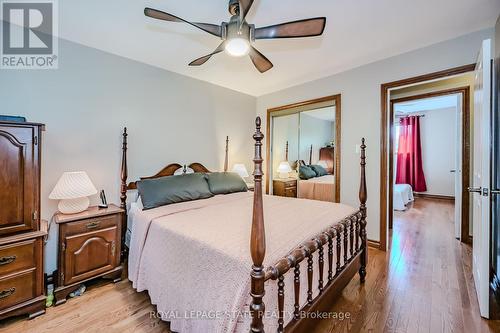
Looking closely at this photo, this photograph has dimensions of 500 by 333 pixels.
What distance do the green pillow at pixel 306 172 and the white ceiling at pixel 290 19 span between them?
1.64 meters

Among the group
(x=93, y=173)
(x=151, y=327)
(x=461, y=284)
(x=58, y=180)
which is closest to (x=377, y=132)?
(x=461, y=284)

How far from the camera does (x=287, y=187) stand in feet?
13.8

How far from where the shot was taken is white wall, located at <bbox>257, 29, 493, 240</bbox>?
8.04ft

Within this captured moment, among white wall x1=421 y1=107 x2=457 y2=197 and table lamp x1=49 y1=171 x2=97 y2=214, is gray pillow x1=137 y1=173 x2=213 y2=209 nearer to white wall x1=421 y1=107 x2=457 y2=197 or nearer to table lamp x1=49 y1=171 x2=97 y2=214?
table lamp x1=49 y1=171 x2=97 y2=214

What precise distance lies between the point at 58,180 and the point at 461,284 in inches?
159

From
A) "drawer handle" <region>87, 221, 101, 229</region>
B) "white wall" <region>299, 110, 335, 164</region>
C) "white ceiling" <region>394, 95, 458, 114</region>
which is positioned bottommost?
"drawer handle" <region>87, 221, 101, 229</region>

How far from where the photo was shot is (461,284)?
7.04 feet

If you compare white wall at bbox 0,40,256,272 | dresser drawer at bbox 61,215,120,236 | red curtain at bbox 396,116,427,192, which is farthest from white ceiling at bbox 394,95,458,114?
dresser drawer at bbox 61,215,120,236

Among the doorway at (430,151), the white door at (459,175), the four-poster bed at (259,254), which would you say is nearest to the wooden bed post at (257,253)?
the four-poster bed at (259,254)

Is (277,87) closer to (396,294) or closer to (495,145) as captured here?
(495,145)

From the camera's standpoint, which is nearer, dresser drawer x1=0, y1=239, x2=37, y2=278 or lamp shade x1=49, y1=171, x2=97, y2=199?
dresser drawer x1=0, y1=239, x2=37, y2=278

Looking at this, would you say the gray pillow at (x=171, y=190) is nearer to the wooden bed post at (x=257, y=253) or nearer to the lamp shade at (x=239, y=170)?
the lamp shade at (x=239, y=170)

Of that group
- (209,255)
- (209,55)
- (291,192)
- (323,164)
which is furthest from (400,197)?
(209,255)

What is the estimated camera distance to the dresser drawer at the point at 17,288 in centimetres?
165
